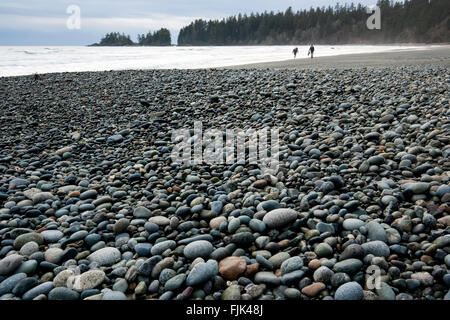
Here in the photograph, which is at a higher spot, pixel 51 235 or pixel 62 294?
pixel 51 235

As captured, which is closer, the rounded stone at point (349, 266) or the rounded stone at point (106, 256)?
the rounded stone at point (349, 266)

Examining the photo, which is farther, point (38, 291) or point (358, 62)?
point (358, 62)

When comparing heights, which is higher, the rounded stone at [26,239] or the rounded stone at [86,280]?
the rounded stone at [26,239]

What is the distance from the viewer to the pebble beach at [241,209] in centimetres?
200

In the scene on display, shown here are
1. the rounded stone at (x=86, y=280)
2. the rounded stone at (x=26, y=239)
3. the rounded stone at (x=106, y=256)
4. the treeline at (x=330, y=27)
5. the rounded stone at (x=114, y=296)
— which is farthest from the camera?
the treeline at (x=330, y=27)

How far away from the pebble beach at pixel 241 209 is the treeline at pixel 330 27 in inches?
2969

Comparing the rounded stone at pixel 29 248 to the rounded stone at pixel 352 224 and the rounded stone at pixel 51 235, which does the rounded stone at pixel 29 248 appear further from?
the rounded stone at pixel 352 224

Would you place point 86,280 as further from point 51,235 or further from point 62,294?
point 51,235

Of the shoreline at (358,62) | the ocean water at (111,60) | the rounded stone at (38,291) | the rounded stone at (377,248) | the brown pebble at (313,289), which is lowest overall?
the rounded stone at (38,291)

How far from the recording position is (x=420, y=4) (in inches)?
2972

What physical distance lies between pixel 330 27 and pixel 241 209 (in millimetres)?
100051

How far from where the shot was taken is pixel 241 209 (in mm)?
2766

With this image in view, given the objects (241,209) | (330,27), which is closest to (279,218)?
(241,209)

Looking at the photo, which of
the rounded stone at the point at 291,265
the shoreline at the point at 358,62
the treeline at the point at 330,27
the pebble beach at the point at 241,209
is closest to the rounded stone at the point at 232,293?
the pebble beach at the point at 241,209
